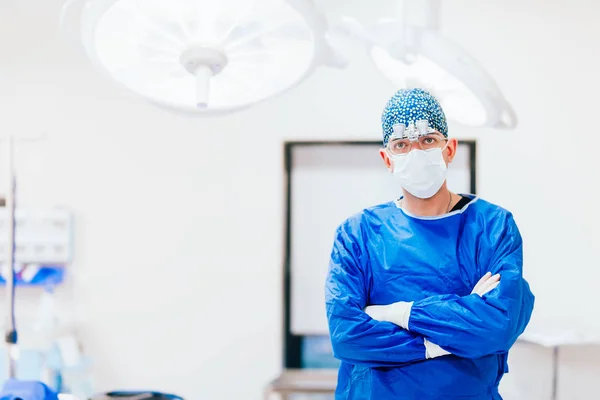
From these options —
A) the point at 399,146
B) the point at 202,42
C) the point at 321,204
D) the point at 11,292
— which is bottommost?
the point at 11,292

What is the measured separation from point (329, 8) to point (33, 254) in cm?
178

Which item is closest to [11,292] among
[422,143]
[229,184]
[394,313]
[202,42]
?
[229,184]

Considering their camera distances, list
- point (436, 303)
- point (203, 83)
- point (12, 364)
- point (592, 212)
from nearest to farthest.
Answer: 1. point (436, 303)
2. point (203, 83)
3. point (12, 364)
4. point (592, 212)

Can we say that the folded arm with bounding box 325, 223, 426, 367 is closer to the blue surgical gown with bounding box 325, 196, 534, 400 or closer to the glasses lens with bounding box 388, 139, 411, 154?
the blue surgical gown with bounding box 325, 196, 534, 400

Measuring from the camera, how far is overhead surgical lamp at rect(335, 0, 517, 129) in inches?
60.7

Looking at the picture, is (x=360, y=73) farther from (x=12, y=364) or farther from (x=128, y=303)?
(x=12, y=364)

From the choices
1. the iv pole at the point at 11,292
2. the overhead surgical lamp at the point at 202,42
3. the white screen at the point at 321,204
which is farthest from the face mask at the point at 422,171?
the iv pole at the point at 11,292

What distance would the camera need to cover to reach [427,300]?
1.24 m

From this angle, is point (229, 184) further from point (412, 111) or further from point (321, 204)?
point (412, 111)

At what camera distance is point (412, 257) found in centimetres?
130

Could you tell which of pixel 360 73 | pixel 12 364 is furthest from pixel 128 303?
pixel 360 73

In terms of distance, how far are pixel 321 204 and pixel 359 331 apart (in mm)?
1329

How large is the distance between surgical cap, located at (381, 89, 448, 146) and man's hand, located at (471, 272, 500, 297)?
1.18 ft

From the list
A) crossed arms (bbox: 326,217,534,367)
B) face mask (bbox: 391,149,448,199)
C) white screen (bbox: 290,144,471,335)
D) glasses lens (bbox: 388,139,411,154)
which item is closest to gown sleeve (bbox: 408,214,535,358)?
crossed arms (bbox: 326,217,534,367)
